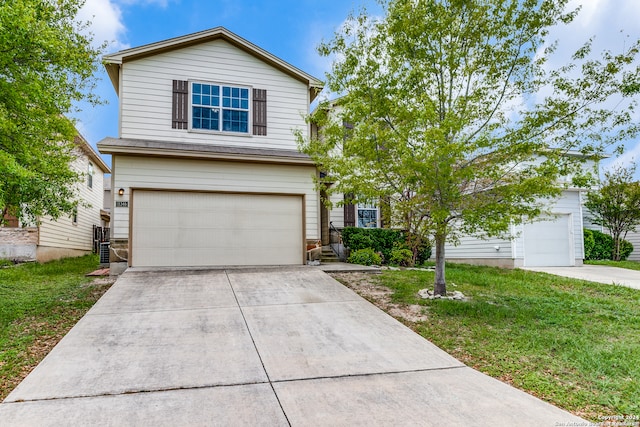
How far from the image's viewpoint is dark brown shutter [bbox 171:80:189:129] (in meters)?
11.3

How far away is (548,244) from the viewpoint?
1516 centimetres

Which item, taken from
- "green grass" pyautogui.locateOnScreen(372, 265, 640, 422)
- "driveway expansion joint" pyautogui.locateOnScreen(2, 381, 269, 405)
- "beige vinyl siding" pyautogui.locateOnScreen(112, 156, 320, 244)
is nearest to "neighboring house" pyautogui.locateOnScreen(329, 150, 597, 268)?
"beige vinyl siding" pyautogui.locateOnScreen(112, 156, 320, 244)

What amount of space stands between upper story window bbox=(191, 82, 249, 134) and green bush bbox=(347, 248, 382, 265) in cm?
509

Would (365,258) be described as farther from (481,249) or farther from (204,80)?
(204,80)

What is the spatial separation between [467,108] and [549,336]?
4.24 meters

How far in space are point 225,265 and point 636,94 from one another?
959cm

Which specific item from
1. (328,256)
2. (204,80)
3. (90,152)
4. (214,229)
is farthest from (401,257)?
(90,152)

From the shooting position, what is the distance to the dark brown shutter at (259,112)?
12.0 m

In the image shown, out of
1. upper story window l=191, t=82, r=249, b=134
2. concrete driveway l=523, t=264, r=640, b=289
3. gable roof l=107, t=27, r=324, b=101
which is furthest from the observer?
upper story window l=191, t=82, r=249, b=134

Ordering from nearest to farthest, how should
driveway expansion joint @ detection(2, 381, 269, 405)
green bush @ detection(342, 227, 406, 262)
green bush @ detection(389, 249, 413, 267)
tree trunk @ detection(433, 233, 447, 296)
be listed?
1. driveway expansion joint @ detection(2, 381, 269, 405)
2. tree trunk @ detection(433, 233, 447, 296)
3. green bush @ detection(389, 249, 413, 267)
4. green bush @ detection(342, 227, 406, 262)

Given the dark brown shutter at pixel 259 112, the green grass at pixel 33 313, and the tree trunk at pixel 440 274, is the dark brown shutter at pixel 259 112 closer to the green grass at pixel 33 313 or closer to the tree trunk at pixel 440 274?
the green grass at pixel 33 313

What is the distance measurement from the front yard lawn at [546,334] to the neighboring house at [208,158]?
3.10 metres

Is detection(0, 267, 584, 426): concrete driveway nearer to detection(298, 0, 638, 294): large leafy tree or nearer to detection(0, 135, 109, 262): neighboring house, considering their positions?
detection(298, 0, 638, 294): large leafy tree

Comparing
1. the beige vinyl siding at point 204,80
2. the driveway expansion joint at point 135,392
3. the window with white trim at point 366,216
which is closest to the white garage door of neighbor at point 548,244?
the window with white trim at point 366,216
